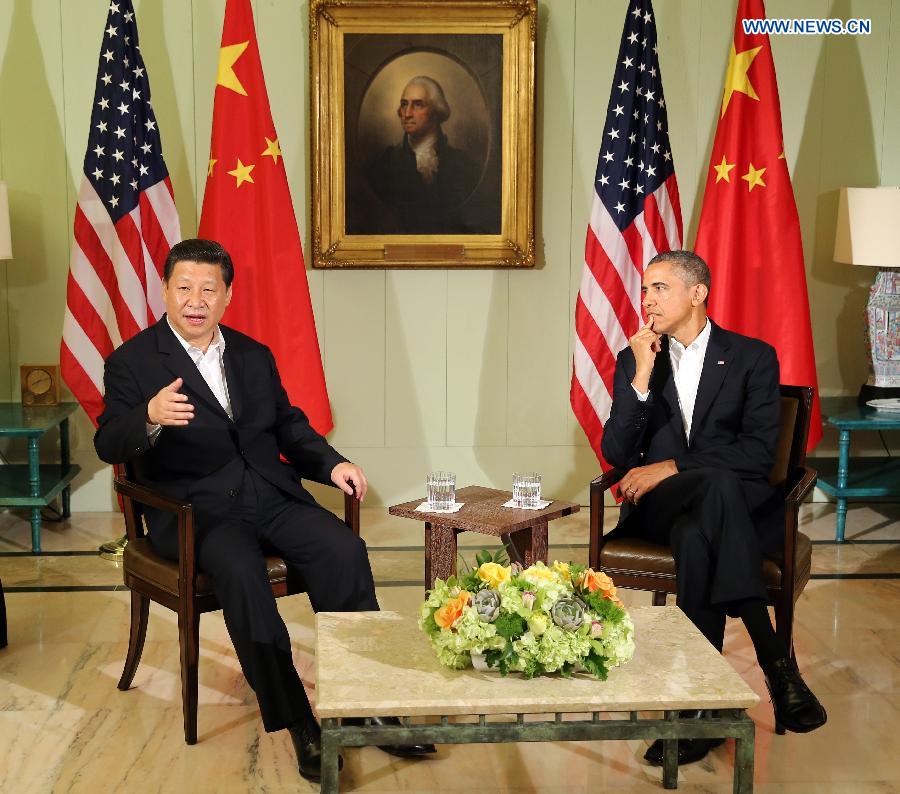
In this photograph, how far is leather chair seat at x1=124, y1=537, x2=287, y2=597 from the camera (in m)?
3.27

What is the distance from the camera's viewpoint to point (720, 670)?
2604mm

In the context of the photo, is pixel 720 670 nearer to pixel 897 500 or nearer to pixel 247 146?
pixel 247 146

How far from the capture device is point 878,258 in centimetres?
539

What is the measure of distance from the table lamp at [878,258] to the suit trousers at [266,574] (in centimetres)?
312

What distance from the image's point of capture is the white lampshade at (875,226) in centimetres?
538

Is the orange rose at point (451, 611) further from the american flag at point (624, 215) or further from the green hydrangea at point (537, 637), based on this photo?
the american flag at point (624, 215)

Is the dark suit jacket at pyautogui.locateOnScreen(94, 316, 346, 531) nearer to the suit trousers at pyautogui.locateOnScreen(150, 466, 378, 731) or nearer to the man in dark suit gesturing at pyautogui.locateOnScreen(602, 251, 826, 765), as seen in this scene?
the suit trousers at pyautogui.locateOnScreen(150, 466, 378, 731)

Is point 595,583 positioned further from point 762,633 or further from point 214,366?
point 214,366

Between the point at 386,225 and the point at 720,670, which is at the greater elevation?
the point at 386,225

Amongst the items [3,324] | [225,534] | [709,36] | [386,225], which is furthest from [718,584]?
[3,324]

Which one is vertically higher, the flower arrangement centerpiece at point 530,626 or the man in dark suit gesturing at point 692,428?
the man in dark suit gesturing at point 692,428

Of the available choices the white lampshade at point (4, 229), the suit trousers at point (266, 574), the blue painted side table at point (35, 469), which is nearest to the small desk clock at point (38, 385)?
the blue painted side table at point (35, 469)

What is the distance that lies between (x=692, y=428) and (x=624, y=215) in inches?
73.1

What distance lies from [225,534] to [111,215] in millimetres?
2428
